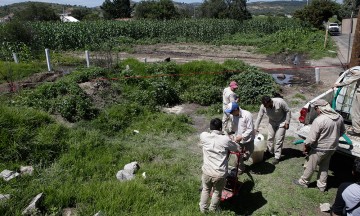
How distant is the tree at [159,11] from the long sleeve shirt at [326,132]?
2179 inches

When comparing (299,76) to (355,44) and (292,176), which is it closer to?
(355,44)

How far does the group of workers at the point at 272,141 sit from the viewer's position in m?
4.73

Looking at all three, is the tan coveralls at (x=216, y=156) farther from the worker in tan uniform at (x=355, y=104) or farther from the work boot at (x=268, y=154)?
the worker in tan uniform at (x=355, y=104)

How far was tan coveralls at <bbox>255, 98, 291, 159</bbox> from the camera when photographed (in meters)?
6.64

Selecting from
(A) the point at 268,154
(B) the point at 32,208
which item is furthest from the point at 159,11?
(B) the point at 32,208

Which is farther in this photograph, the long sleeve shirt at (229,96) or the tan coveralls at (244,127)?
the long sleeve shirt at (229,96)

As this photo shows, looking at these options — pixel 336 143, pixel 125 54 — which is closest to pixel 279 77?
pixel 336 143

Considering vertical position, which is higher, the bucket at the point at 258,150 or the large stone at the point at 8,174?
the large stone at the point at 8,174

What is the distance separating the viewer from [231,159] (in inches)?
285

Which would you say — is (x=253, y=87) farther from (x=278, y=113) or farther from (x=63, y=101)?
(x=63, y=101)

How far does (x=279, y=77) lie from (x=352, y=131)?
30.1 feet

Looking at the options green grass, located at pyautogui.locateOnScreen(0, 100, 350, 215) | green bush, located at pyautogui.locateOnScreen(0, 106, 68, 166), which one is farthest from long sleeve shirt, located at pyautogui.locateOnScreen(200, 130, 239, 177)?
green bush, located at pyautogui.locateOnScreen(0, 106, 68, 166)

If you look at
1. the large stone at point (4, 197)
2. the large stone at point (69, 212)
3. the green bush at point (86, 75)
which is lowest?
the large stone at point (69, 212)

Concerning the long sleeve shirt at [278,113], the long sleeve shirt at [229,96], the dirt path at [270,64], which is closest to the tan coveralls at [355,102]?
the dirt path at [270,64]
